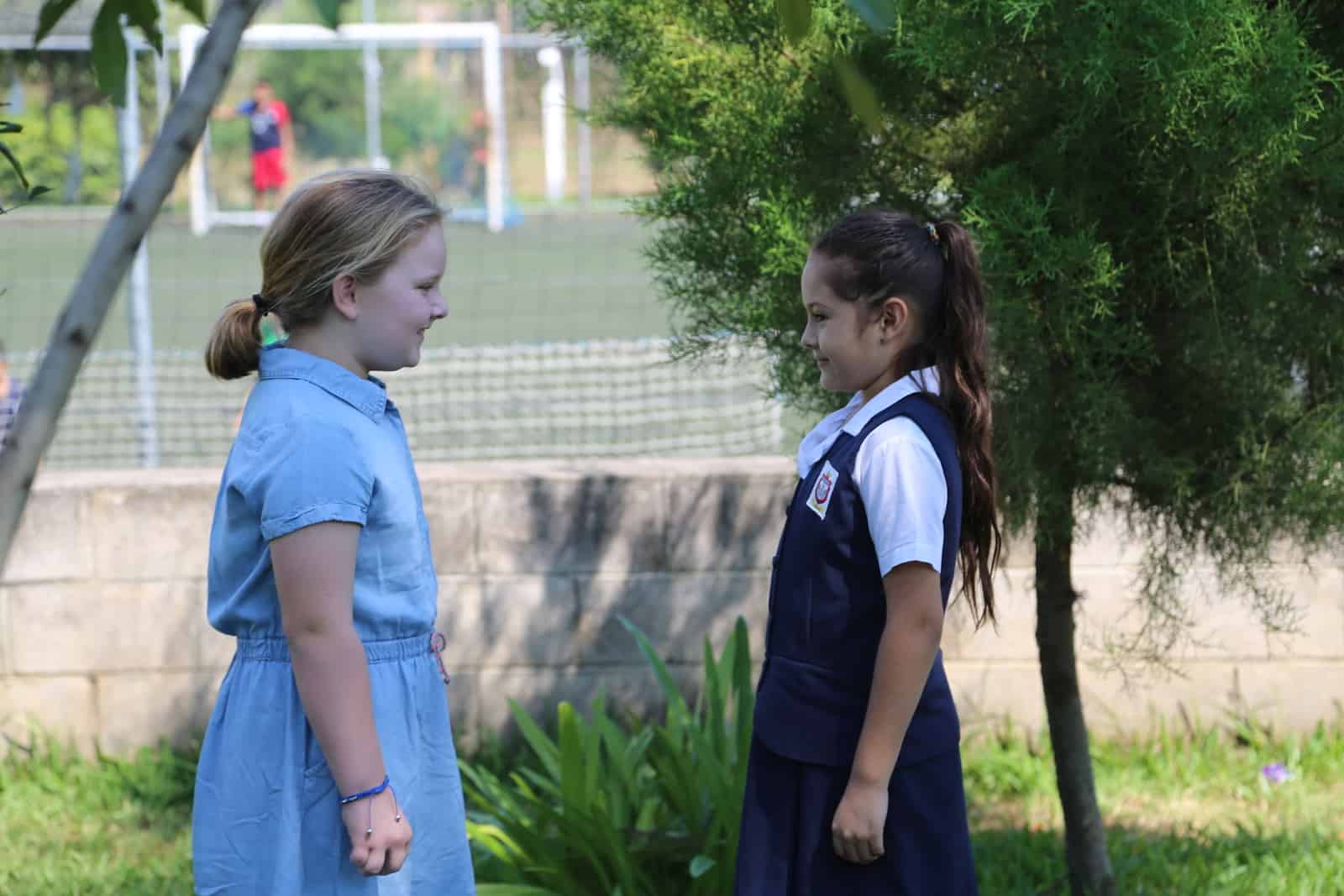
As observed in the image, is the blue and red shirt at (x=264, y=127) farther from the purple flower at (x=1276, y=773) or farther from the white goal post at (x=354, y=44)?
the purple flower at (x=1276, y=773)

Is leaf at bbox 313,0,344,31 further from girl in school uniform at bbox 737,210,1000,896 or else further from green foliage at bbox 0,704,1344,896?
green foliage at bbox 0,704,1344,896

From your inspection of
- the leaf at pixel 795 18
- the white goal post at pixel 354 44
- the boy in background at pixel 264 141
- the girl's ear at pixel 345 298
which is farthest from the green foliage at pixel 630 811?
the boy in background at pixel 264 141

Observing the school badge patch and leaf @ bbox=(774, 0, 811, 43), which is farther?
the school badge patch

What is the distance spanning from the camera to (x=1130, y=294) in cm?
271

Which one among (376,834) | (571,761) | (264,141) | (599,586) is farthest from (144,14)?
(264,141)

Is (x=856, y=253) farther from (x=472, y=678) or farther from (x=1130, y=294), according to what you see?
(x=472, y=678)

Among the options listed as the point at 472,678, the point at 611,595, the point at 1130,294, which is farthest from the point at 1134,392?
the point at 472,678

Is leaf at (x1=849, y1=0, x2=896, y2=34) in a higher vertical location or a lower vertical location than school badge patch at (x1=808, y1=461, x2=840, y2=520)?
higher

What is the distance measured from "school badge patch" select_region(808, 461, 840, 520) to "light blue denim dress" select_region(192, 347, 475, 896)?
1.73 feet

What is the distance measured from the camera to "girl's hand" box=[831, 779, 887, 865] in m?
2.02

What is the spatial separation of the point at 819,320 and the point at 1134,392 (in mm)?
925

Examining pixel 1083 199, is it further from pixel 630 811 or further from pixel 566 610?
pixel 566 610

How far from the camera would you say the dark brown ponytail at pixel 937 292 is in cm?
212

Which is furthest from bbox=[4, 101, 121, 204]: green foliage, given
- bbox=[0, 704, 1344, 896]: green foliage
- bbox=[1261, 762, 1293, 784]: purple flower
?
bbox=[1261, 762, 1293, 784]: purple flower
